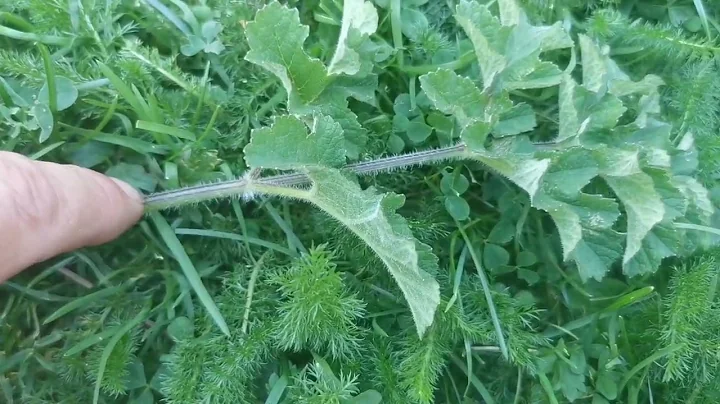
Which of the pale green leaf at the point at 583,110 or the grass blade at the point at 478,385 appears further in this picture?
the grass blade at the point at 478,385

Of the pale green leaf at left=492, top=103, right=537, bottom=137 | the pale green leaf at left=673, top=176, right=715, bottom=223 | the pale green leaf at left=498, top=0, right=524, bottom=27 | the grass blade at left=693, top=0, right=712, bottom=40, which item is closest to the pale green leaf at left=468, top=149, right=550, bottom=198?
the pale green leaf at left=492, top=103, right=537, bottom=137

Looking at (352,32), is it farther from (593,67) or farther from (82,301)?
(82,301)

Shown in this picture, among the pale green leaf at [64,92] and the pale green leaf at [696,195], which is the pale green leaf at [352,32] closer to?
the pale green leaf at [64,92]

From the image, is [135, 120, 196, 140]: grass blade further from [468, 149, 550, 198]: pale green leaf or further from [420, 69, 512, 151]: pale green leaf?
[468, 149, 550, 198]: pale green leaf

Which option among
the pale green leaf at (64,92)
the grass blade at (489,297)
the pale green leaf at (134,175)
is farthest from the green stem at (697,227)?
the pale green leaf at (64,92)

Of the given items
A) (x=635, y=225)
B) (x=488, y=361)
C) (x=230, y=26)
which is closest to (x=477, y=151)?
(x=635, y=225)
